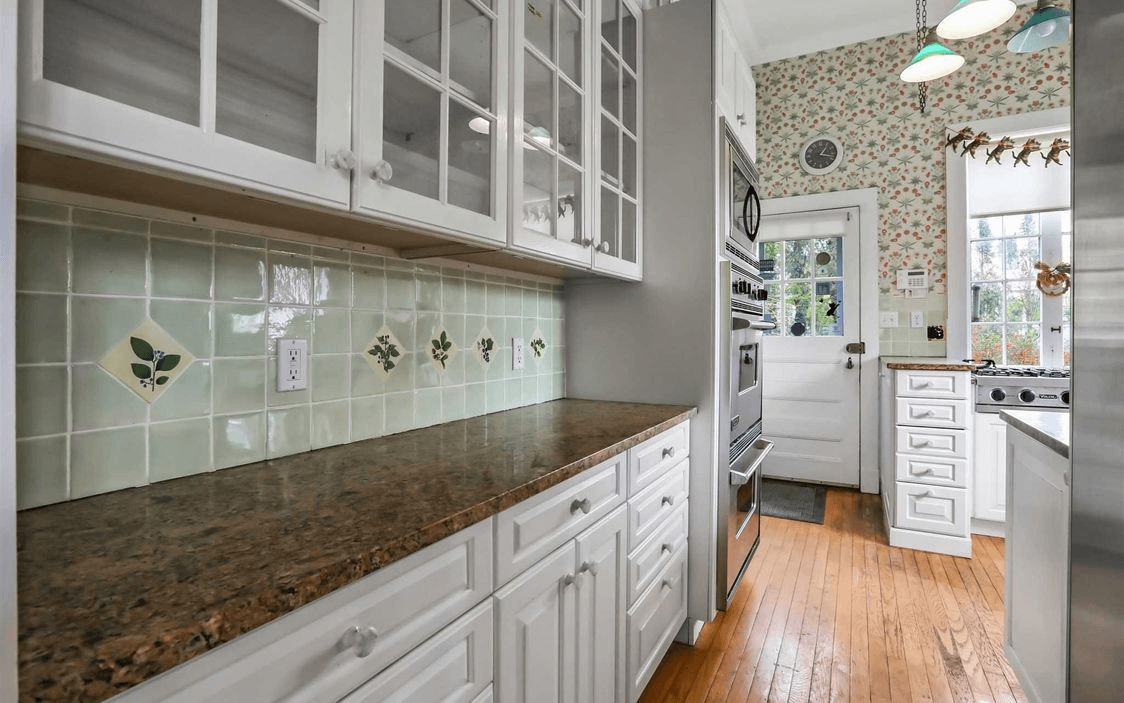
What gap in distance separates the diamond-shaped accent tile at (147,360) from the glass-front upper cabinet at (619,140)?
3.73 feet

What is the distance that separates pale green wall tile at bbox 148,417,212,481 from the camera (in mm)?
952

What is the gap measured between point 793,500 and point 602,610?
2756 millimetres

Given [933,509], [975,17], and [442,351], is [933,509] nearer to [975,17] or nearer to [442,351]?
[975,17]

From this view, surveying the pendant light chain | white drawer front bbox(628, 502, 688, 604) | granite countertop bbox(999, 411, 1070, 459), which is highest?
the pendant light chain

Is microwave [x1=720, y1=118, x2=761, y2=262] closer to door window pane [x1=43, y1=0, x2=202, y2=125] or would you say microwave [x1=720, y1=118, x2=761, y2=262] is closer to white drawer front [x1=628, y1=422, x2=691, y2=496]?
white drawer front [x1=628, y1=422, x2=691, y2=496]

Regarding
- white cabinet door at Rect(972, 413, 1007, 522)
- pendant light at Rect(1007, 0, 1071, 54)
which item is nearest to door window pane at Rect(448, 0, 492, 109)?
pendant light at Rect(1007, 0, 1071, 54)

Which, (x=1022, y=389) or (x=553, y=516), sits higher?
(x=1022, y=389)

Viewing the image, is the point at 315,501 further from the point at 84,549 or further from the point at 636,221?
the point at 636,221

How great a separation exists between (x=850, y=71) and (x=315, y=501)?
445 centimetres

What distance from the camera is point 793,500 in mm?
3611

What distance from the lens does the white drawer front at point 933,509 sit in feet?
8.96

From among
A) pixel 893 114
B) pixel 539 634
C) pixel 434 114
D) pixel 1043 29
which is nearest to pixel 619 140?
pixel 434 114

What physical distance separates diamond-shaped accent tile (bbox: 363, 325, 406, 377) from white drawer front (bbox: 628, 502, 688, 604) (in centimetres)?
83

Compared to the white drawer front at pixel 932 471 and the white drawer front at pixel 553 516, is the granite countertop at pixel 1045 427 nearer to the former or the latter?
the white drawer front at pixel 553 516
